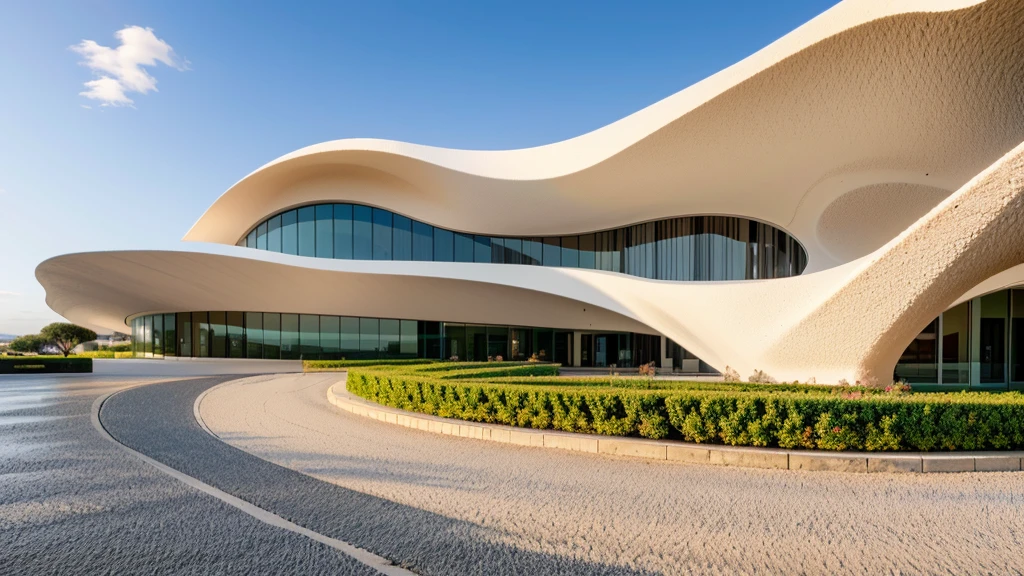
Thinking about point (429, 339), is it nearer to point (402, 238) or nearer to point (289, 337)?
point (402, 238)

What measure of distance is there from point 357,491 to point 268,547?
5.02 ft

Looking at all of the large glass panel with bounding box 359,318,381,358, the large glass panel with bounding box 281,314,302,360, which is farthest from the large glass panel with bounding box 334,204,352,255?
the large glass panel with bounding box 281,314,302,360

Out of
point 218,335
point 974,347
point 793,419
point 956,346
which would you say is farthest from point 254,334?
point 974,347

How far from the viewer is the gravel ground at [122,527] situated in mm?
3557

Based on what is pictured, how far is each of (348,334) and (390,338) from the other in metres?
2.26

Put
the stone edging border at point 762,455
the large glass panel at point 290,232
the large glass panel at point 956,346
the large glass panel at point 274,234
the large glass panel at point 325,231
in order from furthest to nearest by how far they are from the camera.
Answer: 1. the large glass panel at point 274,234
2. the large glass panel at point 290,232
3. the large glass panel at point 325,231
4. the large glass panel at point 956,346
5. the stone edging border at point 762,455

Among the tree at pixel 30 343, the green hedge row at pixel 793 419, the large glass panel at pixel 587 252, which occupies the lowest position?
the tree at pixel 30 343

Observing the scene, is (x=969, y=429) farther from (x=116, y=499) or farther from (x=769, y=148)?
(x=769, y=148)

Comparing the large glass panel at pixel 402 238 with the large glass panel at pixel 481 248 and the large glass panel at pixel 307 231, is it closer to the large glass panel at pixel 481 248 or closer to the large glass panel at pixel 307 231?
the large glass panel at pixel 481 248

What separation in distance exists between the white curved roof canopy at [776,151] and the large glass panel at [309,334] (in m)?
6.99

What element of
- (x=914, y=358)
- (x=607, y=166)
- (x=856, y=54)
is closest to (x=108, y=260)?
(x=607, y=166)

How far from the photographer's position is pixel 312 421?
1006cm

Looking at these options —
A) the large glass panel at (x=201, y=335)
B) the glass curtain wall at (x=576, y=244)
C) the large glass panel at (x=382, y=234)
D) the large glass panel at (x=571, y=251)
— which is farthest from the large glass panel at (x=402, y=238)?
the large glass panel at (x=201, y=335)

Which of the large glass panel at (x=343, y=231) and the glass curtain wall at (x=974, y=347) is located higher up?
the large glass panel at (x=343, y=231)
